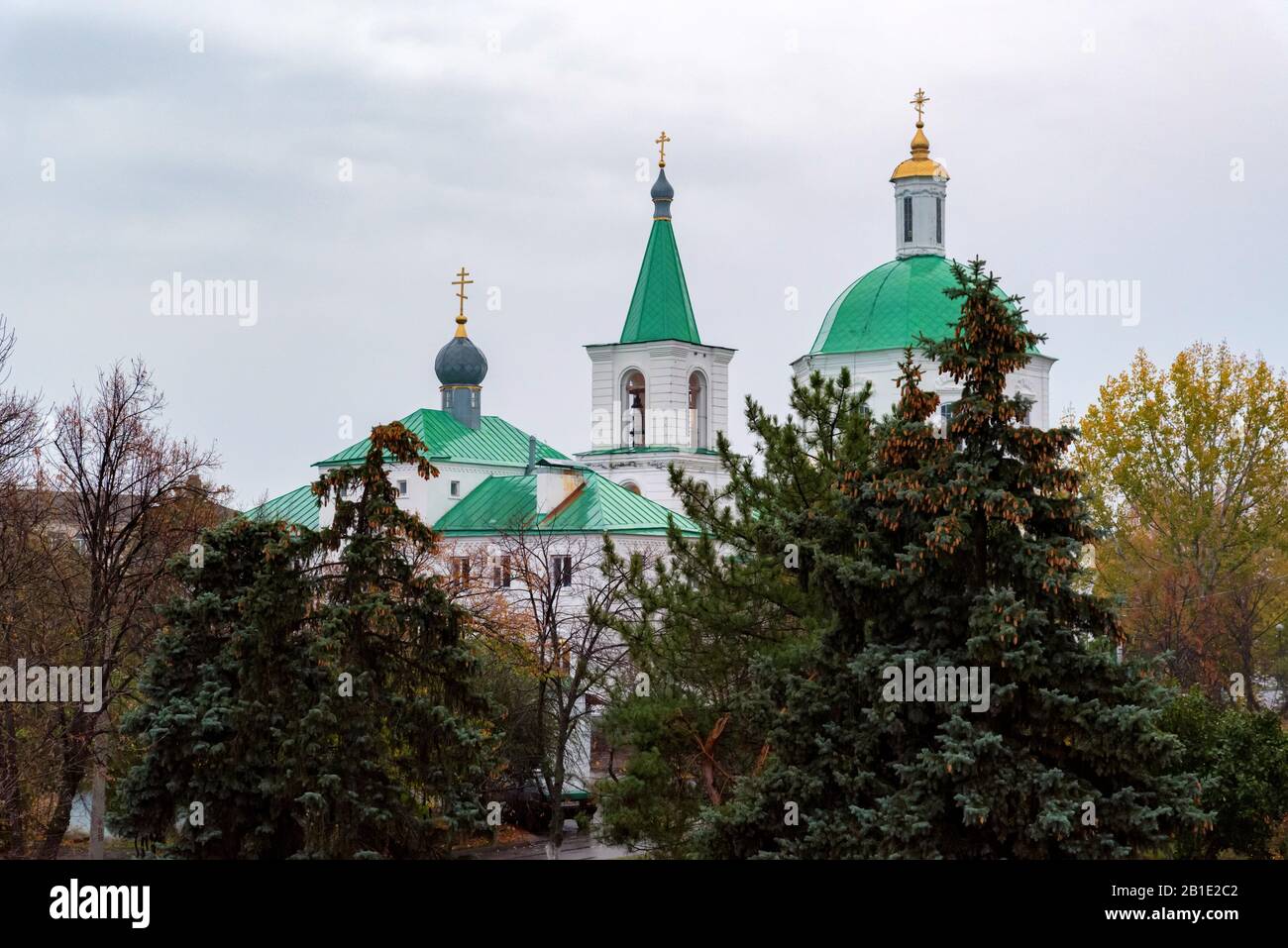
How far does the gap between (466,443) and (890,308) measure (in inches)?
532

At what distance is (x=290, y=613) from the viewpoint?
16.9 meters

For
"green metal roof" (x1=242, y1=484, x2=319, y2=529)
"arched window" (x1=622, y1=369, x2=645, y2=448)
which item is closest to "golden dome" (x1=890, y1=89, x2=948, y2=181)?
"arched window" (x1=622, y1=369, x2=645, y2=448)

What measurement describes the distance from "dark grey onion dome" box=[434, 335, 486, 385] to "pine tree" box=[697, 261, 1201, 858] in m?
40.5

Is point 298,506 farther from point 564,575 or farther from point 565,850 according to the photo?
point 565,850

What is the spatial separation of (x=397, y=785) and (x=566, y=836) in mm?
16278

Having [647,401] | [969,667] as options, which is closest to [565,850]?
[969,667]

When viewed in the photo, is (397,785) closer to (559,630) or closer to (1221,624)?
(559,630)

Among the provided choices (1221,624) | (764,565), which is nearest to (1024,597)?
(764,565)

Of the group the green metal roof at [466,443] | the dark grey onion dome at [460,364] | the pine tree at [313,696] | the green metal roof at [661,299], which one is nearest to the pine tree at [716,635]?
the pine tree at [313,696]

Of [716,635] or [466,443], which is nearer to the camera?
[716,635]

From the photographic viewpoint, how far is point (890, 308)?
4856 cm

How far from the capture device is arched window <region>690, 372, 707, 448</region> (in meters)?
55.4

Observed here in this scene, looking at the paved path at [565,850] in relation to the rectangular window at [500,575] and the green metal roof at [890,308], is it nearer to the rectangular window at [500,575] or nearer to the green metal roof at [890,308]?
the rectangular window at [500,575]

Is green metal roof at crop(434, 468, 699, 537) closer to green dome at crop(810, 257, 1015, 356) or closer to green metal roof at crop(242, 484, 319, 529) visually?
green metal roof at crop(242, 484, 319, 529)
